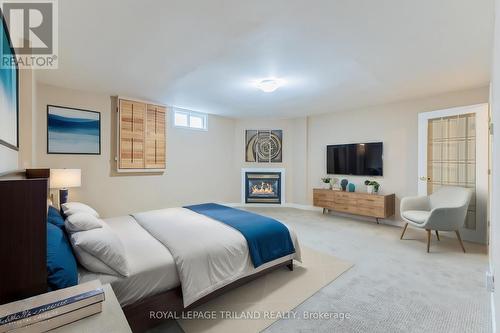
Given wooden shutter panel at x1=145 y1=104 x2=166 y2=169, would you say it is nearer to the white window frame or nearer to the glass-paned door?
the white window frame

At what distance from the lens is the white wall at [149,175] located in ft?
11.8

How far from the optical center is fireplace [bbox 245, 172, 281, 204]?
20.5 feet

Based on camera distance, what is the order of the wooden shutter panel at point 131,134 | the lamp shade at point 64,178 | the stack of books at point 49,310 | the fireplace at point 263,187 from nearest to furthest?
the stack of books at point 49,310 < the lamp shade at point 64,178 < the wooden shutter panel at point 131,134 < the fireplace at point 263,187

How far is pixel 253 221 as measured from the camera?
8.72 feet

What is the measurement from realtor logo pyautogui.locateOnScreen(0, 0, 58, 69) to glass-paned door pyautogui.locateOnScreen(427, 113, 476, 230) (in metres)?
5.30

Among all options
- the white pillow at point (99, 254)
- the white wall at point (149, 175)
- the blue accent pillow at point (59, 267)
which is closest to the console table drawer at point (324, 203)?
the white wall at point (149, 175)

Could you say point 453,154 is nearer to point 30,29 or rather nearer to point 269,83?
point 269,83

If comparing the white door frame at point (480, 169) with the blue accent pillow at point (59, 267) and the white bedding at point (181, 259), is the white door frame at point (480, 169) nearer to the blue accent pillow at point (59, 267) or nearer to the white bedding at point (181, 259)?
the white bedding at point (181, 259)

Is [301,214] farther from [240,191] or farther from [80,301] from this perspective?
[80,301]

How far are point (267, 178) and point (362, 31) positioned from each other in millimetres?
4515

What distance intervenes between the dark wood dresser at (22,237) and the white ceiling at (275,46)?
5.16 feet

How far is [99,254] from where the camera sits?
5.24ft

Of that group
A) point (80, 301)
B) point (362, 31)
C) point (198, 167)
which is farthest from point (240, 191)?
point (80, 301)

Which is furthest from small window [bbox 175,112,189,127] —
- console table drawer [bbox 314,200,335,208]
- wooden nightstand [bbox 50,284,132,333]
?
wooden nightstand [bbox 50,284,132,333]
